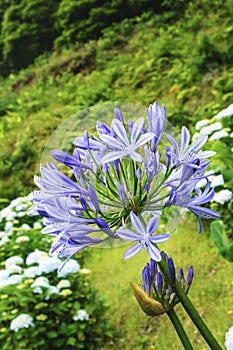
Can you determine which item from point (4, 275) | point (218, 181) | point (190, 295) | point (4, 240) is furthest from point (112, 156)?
point (4, 240)

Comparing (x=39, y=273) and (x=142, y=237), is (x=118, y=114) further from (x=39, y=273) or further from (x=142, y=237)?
(x=39, y=273)

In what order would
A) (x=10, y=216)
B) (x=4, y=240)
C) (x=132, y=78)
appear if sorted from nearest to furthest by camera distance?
(x=4, y=240) < (x=10, y=216) < (x=132, y=78)

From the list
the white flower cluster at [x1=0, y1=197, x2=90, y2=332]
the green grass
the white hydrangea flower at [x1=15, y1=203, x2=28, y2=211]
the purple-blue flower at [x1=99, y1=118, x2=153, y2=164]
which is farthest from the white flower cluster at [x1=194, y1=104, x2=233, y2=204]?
the purple-blue flower at [x1=99, y1=118, x2=153, y2=164]

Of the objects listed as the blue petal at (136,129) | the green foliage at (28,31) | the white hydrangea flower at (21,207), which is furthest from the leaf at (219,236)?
the green foliage at (28,31)

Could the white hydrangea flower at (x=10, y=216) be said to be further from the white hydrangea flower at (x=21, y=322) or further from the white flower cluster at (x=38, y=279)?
the white hydrangea flower at (x=21, y=322)

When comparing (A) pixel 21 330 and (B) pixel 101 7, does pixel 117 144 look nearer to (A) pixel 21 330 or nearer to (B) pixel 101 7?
(A) pixel 21 330

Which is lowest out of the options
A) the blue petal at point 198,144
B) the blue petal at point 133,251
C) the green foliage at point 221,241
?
the green foliage at point 221,241
